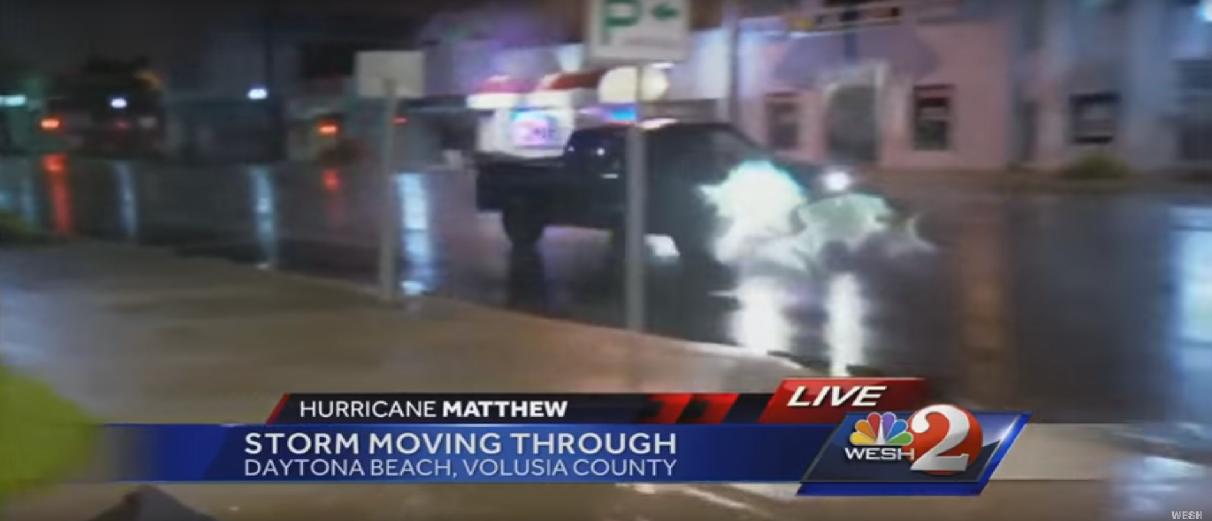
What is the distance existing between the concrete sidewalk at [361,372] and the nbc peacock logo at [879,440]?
33 cm

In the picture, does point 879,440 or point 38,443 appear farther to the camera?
point 38,443

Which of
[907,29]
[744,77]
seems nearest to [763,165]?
[907,29]

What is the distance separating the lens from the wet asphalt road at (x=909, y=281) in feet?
27.2

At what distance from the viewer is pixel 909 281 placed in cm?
1209

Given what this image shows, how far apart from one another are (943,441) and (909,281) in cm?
730

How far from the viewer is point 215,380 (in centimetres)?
731

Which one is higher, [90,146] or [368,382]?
[90,146]

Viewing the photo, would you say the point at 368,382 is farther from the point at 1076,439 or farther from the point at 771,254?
the point at 771,254

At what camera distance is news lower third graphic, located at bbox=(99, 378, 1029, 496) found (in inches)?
195

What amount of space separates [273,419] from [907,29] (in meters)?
5.85

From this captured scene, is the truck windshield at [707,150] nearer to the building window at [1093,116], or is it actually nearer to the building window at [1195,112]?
the building window at [1093,116]

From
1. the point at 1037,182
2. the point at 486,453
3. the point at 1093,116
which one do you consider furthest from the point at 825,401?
the point at 1037,182

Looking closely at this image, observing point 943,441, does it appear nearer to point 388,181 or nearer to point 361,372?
point 361,372

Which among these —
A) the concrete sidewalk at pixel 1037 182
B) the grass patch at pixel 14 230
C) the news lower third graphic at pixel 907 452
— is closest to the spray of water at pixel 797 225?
the concrete sidewalk at pixel 1037 182
